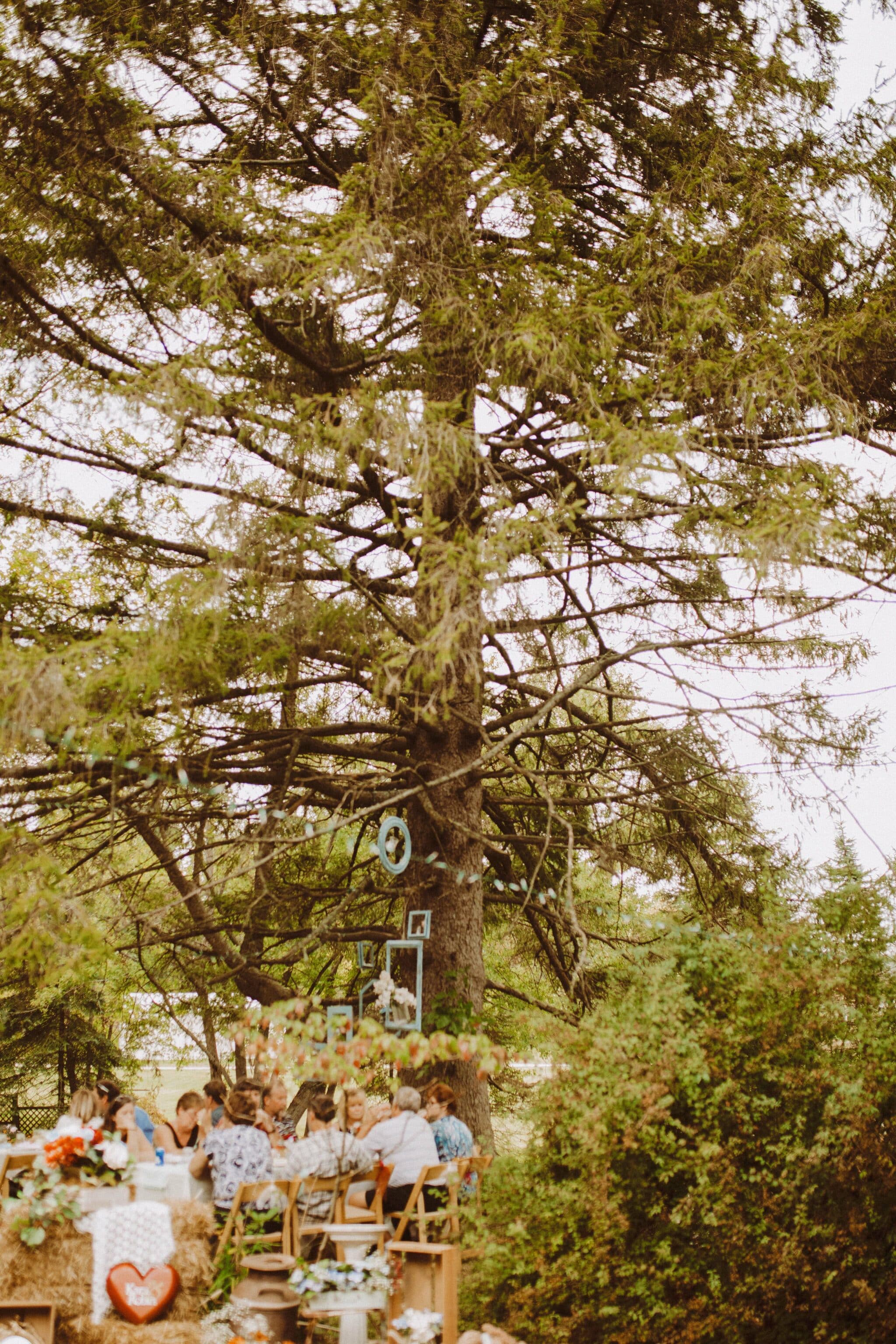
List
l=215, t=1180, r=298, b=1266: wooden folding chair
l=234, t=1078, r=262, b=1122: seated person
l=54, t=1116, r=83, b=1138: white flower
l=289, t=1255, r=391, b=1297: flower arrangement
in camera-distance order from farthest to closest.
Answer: l=234, t=1078, r=262, b=1122: seated person < l=215, t=1180, r=298, b=1266: wooden folding chair < l=54, t=1116, r=83, b=1138: white flower < l=289, t=1255, r=391, b=1297: flower arrangement

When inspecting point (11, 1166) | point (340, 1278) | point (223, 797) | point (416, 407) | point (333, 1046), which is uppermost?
point (416, 407)

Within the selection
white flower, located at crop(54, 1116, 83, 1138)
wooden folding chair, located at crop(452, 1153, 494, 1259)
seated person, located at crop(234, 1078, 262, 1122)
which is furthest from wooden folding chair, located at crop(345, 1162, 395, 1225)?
white flower, located at crop(54, 1116, 83, 1138)

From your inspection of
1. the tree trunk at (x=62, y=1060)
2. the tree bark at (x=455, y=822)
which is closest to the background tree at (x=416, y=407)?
the tree bark at (x=455, y=822)

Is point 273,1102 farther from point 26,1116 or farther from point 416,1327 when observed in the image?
point 26,1116

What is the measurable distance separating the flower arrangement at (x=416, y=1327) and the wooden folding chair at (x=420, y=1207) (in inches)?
32.0

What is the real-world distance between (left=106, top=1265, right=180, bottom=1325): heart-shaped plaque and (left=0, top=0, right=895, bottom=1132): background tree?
1741 millimetres

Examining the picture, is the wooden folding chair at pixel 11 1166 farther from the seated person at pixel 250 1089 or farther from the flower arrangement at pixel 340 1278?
the flower arrangement at pixel 340 1278

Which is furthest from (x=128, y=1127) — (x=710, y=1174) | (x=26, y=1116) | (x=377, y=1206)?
(x=26, y=1116)

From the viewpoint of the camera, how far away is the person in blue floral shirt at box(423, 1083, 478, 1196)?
7186mm

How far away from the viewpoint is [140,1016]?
63.1 ft

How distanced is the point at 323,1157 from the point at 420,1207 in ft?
2.30

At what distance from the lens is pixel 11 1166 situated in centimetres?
765

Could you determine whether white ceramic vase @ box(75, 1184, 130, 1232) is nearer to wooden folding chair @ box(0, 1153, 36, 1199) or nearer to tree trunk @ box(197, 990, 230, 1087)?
wooden folding chair @ box(0, 1153, 36, 1199)

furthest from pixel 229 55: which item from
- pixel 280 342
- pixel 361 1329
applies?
pixel 361 1329
